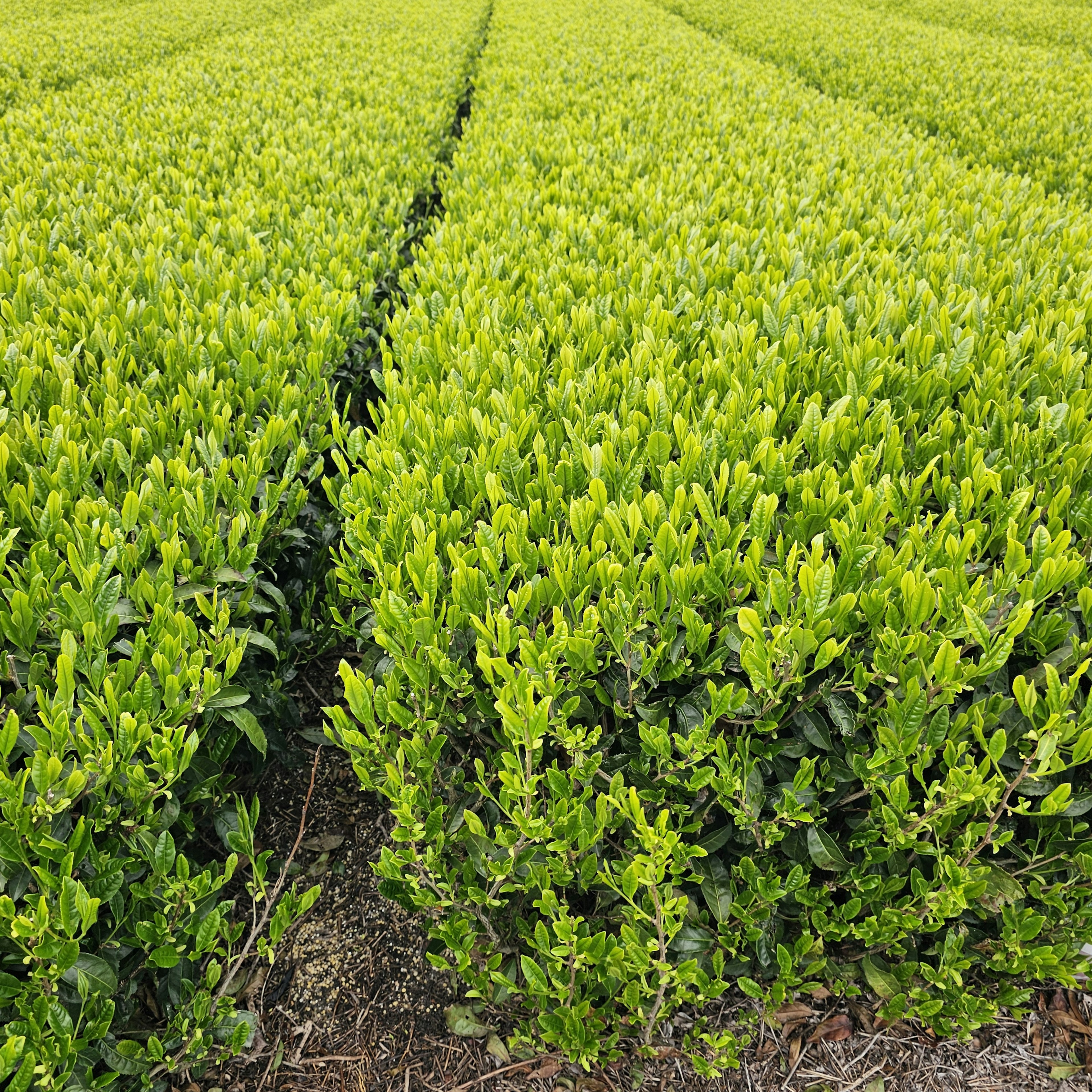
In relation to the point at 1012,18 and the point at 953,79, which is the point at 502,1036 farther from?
the point at 1012,18

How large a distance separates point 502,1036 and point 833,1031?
3.45ft

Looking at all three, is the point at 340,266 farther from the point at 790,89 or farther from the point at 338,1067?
the point at 790,89

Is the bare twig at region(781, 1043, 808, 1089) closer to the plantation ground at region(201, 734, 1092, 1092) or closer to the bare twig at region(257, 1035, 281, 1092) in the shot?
the plantation ground at region(201, 734, 1092, 1092)

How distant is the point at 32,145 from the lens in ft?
A: 17.7

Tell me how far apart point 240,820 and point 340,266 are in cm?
288

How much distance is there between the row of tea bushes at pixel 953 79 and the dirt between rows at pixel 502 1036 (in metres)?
5.85

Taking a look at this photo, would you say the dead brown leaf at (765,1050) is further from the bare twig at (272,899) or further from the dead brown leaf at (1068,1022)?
the bare twig at (272,899)

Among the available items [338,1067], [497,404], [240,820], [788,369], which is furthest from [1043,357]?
[338,1067]

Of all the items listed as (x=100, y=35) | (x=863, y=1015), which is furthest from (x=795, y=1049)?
(x=100, y=35)

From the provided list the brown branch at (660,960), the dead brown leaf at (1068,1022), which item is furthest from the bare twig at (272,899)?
the dead brown leaf at (1068,1022)

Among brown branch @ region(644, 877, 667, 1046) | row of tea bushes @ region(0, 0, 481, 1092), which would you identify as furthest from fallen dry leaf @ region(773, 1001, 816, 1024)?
row of tea bushes @ region(0, 0, 481, 1092)

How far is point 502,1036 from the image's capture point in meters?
2.31

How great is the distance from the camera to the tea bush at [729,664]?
1773 mm

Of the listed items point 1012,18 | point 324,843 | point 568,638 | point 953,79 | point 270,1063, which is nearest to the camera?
point 568,638
